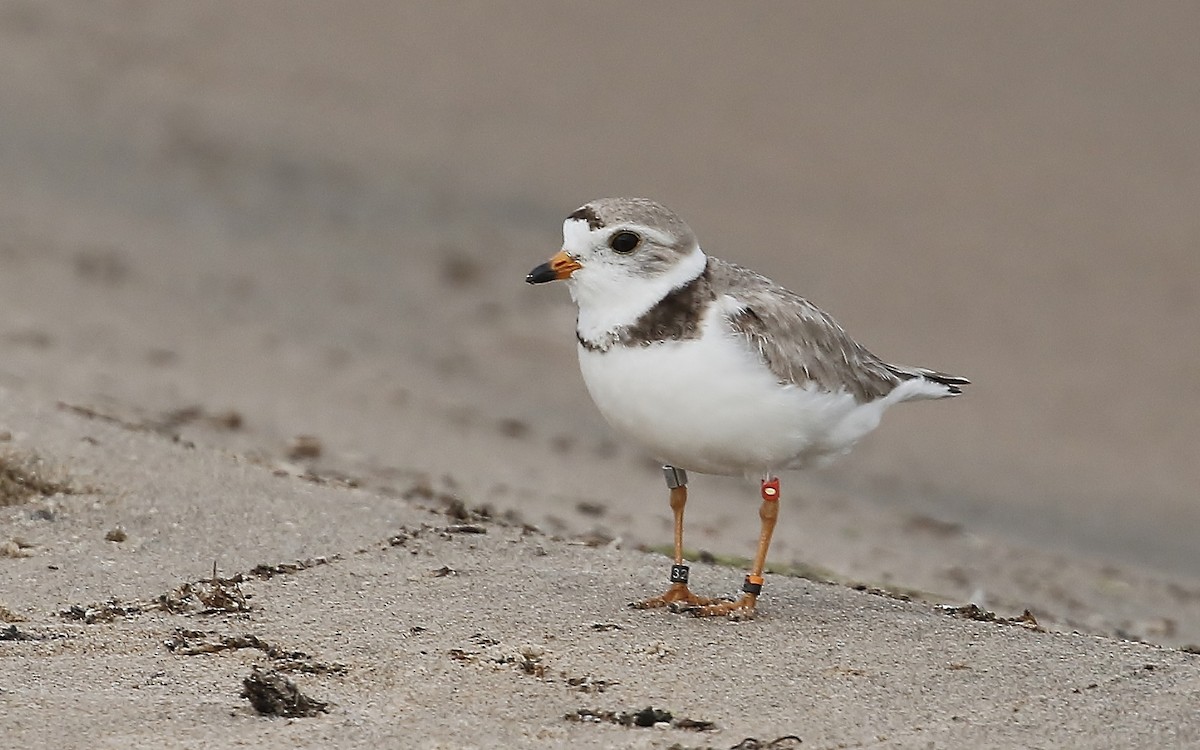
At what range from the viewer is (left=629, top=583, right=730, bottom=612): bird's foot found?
17.8 feet

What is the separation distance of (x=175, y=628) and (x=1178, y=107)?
12.4m

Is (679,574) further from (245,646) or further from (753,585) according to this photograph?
(245,646)

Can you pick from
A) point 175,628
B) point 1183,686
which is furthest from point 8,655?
point 1183,686

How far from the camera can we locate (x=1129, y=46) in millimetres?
15859

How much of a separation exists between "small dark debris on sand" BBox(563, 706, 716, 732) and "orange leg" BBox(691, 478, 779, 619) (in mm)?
980

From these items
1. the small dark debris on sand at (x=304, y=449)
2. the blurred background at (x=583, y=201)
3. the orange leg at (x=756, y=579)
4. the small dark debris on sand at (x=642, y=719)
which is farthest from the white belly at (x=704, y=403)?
the small dark debris on sand at (x=304, y=449)

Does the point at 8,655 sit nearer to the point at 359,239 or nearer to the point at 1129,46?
the point at 359,239

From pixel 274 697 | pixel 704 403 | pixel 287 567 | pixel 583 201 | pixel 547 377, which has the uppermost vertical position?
pixel 583 201

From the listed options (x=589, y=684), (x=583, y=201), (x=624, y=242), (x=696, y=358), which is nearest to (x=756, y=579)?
(x=696, y=358)

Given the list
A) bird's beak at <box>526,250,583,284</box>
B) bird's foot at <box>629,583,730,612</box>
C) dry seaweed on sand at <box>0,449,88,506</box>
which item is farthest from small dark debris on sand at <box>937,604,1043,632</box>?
dry seaweed on sand at <box>0,449,88,506</box>

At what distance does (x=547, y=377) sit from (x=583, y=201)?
8.69 feet

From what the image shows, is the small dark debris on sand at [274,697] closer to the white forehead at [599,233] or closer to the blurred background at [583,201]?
the white forehead at [599,233]

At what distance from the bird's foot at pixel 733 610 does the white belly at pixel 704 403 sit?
440mm

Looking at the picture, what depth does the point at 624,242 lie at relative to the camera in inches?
205
